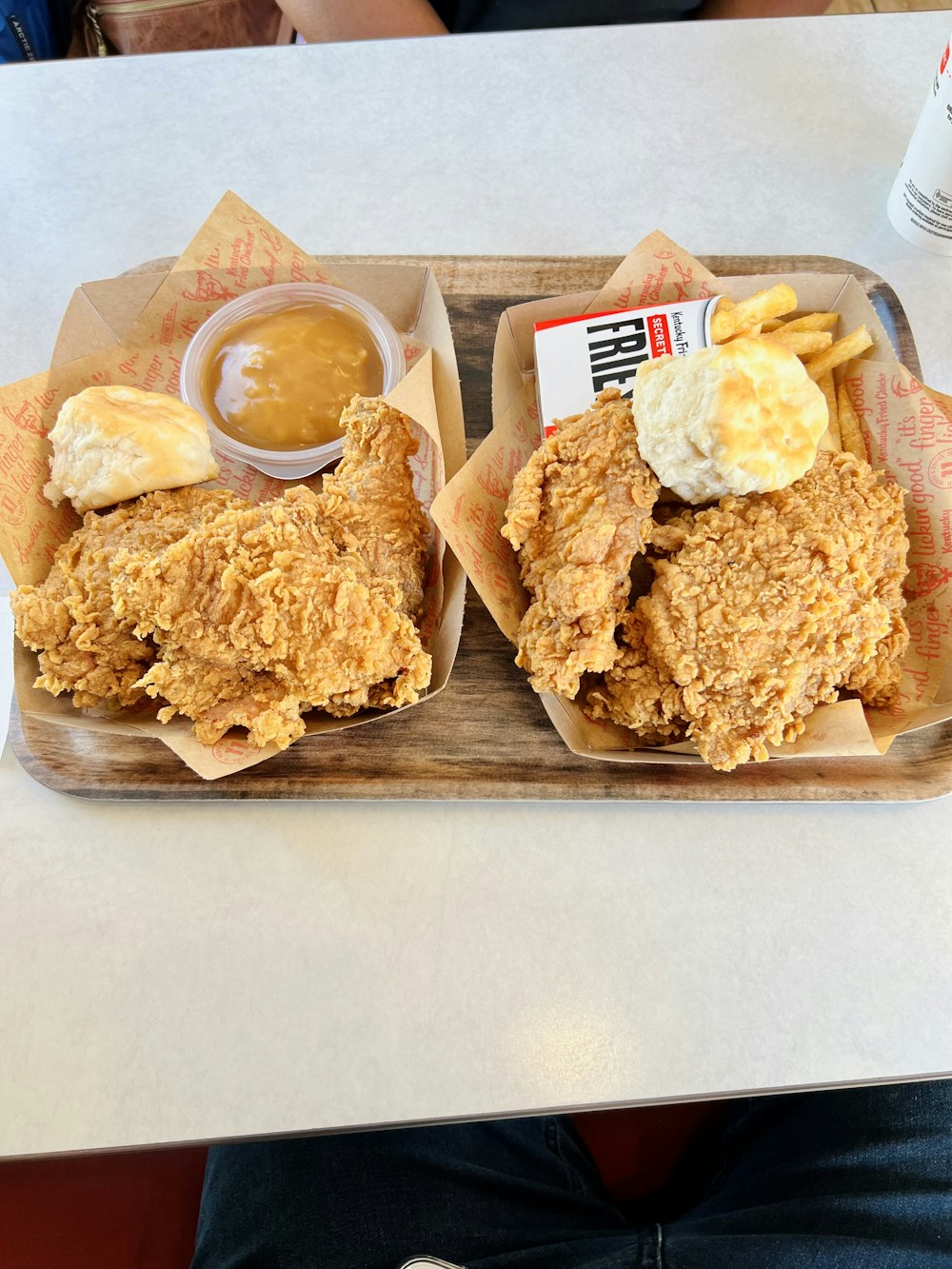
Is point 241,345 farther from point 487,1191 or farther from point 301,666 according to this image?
point 487,1191

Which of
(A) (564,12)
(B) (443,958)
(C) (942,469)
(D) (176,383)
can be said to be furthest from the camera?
(A) (564,12)

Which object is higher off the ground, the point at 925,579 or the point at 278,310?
the point at 278,310

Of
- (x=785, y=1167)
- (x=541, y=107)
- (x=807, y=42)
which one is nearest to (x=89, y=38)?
(x=541, y=107)

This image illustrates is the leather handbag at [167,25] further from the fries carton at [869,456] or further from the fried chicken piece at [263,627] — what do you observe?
the fried chicken piece at [263,627]

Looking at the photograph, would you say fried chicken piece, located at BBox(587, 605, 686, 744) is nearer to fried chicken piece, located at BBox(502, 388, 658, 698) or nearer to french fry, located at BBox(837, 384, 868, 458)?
fried chicken piece, located at BBox(502, 388, 658, 698)

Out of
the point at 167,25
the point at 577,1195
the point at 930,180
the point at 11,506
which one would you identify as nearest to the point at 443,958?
the point at 577,1195

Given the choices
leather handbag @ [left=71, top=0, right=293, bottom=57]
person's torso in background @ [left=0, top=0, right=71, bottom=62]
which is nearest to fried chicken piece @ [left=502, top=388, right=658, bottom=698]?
leather handbag @ [left=71, top=0, right=293, bottom=57]

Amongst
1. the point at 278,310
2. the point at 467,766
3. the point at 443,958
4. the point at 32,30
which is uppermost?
the point at 32,30

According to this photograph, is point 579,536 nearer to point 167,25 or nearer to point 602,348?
point 602,348
